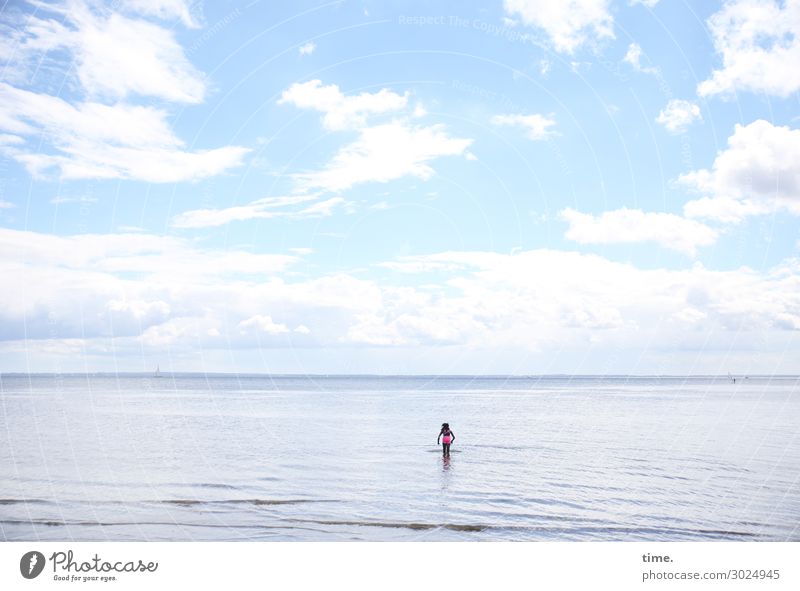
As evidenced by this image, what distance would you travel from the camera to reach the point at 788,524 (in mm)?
17297

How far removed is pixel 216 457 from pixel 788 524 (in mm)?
24272

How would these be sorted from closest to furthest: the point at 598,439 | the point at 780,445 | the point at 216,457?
the point at 216,457
the point at 780,445
the point at 598,439

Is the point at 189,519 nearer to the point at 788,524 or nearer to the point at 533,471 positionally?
the point at 533,471

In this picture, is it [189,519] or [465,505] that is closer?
[189,519]

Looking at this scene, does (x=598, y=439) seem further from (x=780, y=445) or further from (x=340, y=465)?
(x=340, y=465)

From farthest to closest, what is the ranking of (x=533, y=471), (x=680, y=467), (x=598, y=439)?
(x=598, y=439)
(x=680, y=467)
(x=533, y=471)

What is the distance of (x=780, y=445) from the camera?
116 feet

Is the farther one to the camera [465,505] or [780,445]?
[780,445]

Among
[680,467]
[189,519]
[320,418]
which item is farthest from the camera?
[320,418]
